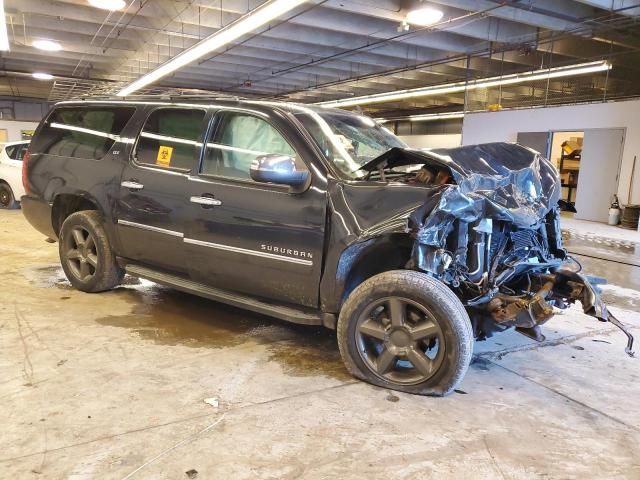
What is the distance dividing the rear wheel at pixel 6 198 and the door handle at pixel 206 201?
8814 mm

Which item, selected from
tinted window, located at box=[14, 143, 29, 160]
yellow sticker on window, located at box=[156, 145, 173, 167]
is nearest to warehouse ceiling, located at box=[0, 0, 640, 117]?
tinted window, located at box=[14, 143, 29, 160]

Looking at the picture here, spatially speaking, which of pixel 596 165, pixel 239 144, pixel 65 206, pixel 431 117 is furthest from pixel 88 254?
pixel 431 117

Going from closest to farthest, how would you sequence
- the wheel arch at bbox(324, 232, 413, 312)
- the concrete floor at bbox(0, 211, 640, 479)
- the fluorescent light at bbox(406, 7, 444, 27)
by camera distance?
the concrete floor at bbox(0, 211, 640, 479), the wheel arch at bbox(324, 232, 413, 312), the fluorescent light at bbox(406, 7, 444, 27)

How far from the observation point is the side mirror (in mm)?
2969

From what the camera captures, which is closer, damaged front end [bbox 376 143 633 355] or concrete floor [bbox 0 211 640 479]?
concrete floor [bbox 0 211 640 479]

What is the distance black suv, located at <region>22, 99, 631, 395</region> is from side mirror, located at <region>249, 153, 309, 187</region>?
10mm

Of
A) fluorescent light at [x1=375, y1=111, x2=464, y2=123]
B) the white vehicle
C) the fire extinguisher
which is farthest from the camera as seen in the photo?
fluorescent light at [x1=375, y1=111, x2=464, y2=123]

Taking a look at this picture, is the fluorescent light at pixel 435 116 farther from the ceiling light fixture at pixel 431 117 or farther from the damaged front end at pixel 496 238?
the damaged front end at pixel 496 238

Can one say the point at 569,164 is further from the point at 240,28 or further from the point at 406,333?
the point at 406,333

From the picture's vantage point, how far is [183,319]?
407cm

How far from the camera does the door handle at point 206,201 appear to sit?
3.48m

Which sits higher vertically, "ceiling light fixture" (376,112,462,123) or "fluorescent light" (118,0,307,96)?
"ceiling light fixture" (376,112,462,123)

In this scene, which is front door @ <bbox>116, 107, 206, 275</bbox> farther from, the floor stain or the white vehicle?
the white vehicle

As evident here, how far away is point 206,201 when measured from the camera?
11.6 ft
